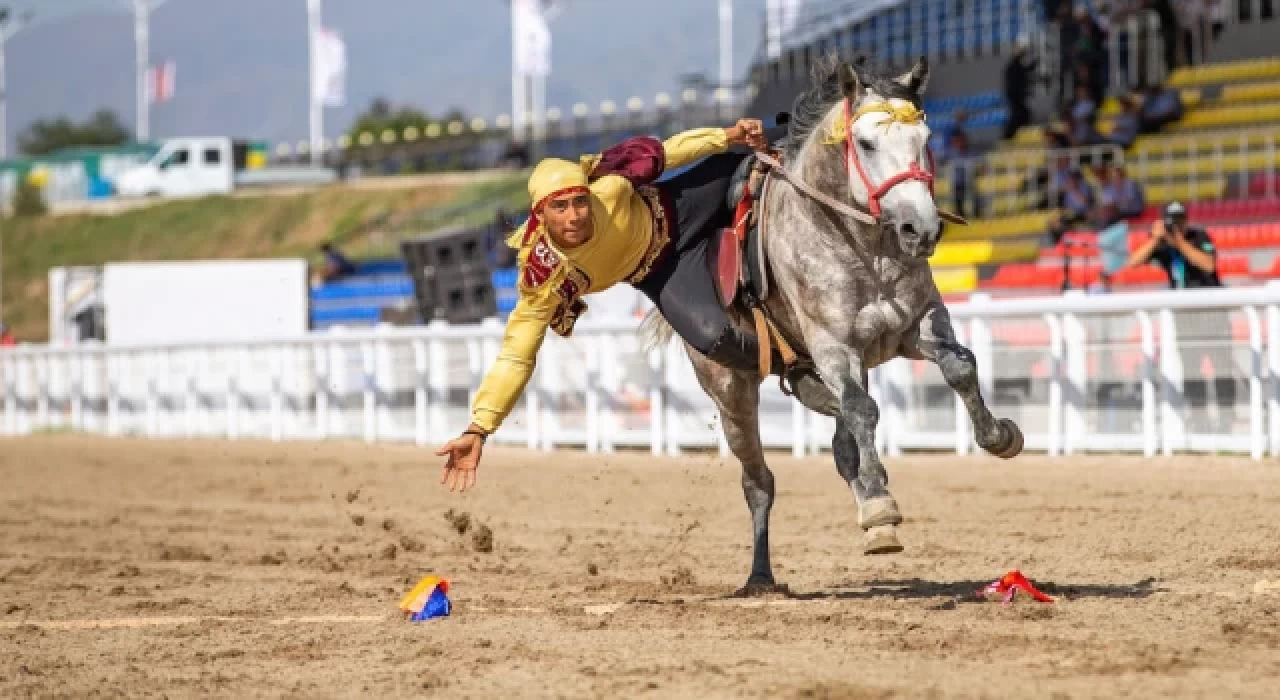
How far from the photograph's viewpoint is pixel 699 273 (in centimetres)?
883

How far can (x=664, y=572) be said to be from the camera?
10.4m

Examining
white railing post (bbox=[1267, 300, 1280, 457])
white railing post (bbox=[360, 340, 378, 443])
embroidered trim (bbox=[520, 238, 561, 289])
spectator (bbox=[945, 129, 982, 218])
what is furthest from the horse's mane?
spectator (bbox=[945, 129, 982, 218])

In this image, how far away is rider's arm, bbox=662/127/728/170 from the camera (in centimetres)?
888

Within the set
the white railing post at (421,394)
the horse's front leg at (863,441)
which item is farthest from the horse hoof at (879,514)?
the white railing post at (421,394)

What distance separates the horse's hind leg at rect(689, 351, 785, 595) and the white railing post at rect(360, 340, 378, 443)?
13.4 m

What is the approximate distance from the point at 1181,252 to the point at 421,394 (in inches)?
333

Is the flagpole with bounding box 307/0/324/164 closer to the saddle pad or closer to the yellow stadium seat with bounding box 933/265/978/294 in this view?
the yellow stadium seat with bounding box 933/265/978/294

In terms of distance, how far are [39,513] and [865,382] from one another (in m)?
8.25

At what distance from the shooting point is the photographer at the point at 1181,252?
16.3 meters

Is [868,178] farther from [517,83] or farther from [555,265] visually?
[517,83]

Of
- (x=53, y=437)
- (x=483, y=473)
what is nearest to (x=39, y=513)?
(x=483, y=473)

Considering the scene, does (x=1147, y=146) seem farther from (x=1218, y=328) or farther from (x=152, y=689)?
(x=152, y=689)

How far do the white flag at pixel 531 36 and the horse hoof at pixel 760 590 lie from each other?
149 feet

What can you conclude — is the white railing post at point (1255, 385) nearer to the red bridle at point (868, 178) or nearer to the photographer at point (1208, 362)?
the photographer at point (1208, 362)
